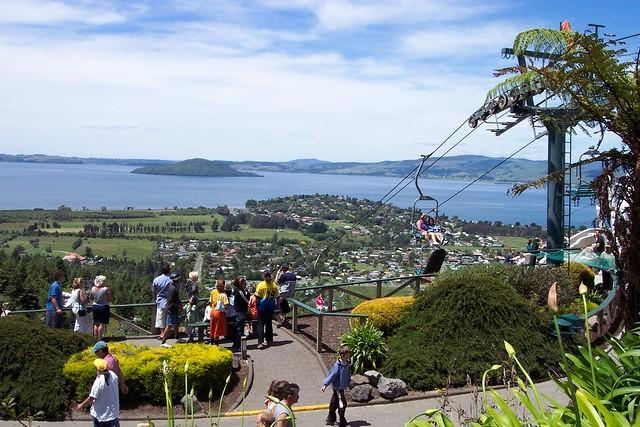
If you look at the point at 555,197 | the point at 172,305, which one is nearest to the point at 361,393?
the point at 172,305

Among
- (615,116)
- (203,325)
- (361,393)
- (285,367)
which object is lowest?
(285,367)

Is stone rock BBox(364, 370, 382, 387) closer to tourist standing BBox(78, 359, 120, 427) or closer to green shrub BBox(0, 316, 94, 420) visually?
tourist standing BBox(78, 359, 120, 427)

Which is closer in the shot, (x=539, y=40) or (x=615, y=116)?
(x=615, y=116)

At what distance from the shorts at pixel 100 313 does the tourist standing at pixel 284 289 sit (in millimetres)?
3959

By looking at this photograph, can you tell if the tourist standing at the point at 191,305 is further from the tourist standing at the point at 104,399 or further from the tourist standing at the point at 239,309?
the tourist standing at the point at 104,399

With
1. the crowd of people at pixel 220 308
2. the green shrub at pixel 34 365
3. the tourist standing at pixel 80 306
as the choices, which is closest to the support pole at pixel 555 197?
the crowd of people at pixel 220 308

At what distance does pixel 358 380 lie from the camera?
→ 1143cm

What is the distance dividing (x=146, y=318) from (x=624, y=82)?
1209 centimetres

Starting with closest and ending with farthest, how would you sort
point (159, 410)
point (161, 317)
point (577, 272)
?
point (159, 410), point (161, 317), point (577, 272)

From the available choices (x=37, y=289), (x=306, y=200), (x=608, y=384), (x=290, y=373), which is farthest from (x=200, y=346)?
(x=306, y=200)

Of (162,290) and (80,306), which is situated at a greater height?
(162,290)

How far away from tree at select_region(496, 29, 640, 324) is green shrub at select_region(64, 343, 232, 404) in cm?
652

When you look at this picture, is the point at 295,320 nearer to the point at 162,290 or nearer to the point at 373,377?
the point at 162,290

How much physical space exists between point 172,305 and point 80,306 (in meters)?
1.72
